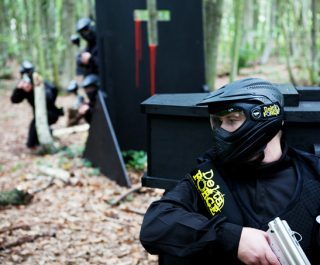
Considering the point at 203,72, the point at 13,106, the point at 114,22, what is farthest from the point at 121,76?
the point at 13,106

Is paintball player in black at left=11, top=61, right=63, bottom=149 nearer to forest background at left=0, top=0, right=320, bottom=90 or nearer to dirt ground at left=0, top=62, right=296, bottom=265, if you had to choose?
dirt ground at left=0, top=62, right=296, bottom=265

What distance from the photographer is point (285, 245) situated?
180 centimetres

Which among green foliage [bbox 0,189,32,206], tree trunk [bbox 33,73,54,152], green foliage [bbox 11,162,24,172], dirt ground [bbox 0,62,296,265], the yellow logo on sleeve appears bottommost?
green foliage [bbox 11,162,24,172]

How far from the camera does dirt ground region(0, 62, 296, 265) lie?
4.19 metres

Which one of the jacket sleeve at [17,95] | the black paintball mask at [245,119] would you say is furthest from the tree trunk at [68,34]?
the black paintball mask at [245,119]

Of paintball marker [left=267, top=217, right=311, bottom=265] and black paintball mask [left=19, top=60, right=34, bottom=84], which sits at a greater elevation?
black paintball mask [left=19, top=60, right=34, bottom=84]

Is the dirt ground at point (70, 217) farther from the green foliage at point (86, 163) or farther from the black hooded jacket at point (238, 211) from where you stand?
the black hooded jacket at point (238, 211)

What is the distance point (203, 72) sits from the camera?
6.82 m

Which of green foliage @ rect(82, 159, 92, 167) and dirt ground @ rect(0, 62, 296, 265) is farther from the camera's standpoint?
green foliage @ rect(82, 159, 92, 167)

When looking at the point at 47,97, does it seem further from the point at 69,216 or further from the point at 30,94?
the point at 69,216

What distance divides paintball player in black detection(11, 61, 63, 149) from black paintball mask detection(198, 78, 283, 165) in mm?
6194

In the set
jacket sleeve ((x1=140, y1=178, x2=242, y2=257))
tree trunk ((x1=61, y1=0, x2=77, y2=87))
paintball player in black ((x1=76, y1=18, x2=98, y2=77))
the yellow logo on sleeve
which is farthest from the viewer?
tree trunk ((x1=61, y1=0, x2=77, y2=87))

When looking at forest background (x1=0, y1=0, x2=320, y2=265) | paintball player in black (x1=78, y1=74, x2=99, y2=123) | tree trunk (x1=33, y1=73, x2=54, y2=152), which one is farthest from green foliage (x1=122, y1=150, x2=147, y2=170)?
tree trunk (x1=33, y1=73, x2=54, y2=152)

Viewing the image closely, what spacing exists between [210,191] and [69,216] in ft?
11.3
